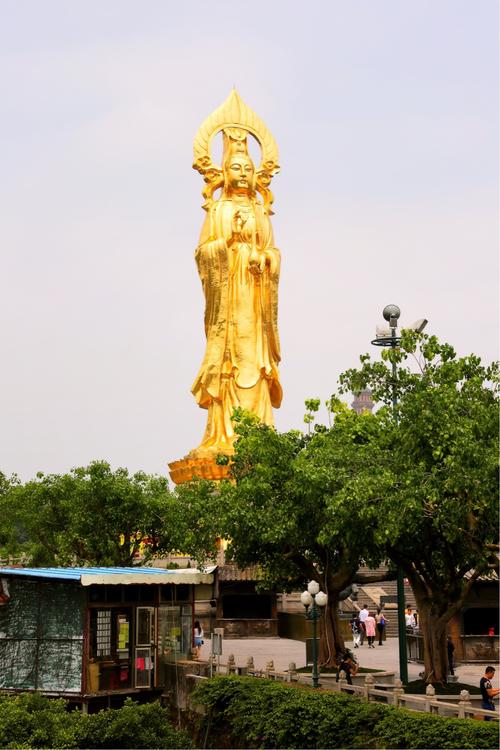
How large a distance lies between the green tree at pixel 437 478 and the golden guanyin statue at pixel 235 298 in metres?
18.4

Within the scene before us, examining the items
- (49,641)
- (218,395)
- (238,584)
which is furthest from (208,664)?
(218,395)

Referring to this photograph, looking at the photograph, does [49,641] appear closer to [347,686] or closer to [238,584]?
[347,686]

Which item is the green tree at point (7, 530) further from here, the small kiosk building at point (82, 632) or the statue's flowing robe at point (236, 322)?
the small kiosk building at point (82, 632)

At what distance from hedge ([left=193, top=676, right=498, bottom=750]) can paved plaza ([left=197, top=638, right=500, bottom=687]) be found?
2872 millimetres

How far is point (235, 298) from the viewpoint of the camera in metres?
39.0

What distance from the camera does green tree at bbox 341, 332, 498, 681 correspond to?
53.9 ft

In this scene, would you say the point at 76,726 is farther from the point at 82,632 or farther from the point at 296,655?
the point at 296,655

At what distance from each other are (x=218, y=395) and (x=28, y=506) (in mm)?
9524

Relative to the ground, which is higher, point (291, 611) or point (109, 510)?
point (109, 510)

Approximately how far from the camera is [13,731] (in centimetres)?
1650

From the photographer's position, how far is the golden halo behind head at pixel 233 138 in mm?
39625

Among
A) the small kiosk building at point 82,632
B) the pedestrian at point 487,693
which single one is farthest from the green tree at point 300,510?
the pedestrian at point 487,693

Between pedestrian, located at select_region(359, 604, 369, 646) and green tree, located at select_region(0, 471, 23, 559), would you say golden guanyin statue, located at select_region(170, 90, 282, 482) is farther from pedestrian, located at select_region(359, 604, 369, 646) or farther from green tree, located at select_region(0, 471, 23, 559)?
pedestrian, located at select_region(359, 604, 369, 646)

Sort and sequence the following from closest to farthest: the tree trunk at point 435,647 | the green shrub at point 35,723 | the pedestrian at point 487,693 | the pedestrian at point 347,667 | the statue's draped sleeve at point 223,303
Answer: the pedestrian at point 487,693 → the green shrub at point 35,723 → the pedestrian at point 347,667 → the tree trunk at point 435,647 → the statue's draped sleeve at point 223,303
